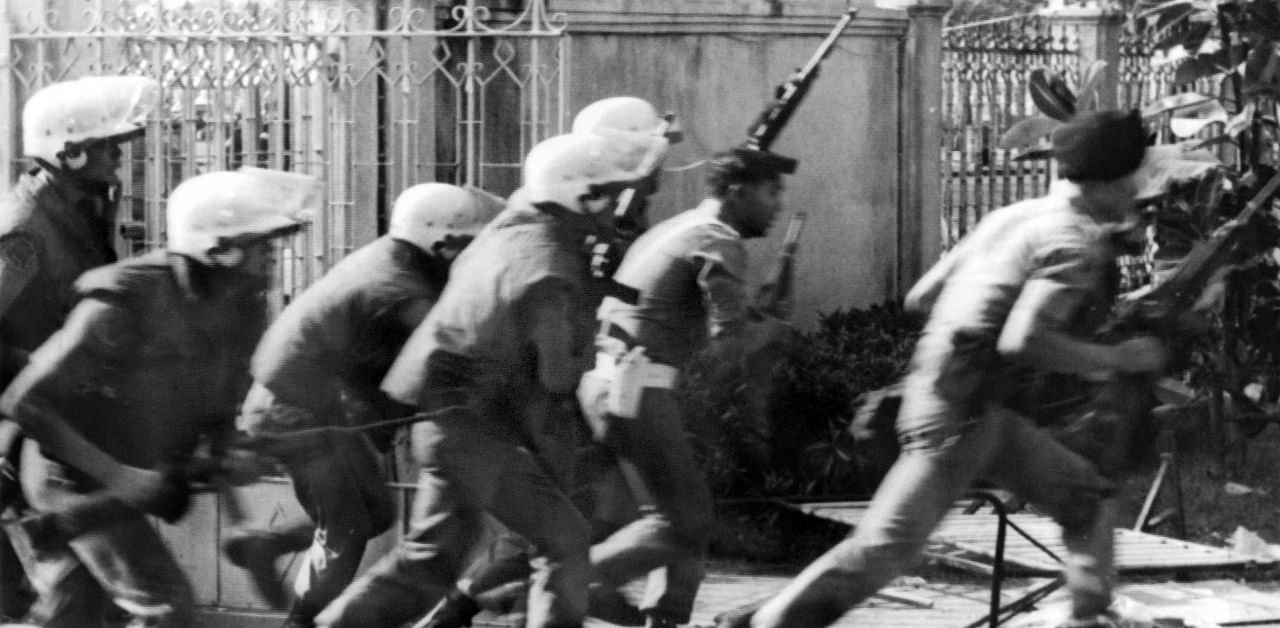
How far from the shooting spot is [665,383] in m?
7.30

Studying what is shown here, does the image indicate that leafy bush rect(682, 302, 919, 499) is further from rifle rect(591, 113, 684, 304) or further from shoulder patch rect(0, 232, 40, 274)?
shoulder patch rect(0, 232, 40, 274)

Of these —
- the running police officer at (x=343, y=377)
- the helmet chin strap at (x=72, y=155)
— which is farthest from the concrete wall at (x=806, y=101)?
the helmet chin strap at (x=72, y=155)

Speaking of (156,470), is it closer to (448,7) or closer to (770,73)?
(448,7)

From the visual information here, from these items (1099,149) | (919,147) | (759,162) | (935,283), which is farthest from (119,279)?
(919,147)

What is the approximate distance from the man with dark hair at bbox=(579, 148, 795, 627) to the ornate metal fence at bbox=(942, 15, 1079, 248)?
16.3 feet

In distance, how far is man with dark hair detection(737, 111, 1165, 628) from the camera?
6434 millimetres

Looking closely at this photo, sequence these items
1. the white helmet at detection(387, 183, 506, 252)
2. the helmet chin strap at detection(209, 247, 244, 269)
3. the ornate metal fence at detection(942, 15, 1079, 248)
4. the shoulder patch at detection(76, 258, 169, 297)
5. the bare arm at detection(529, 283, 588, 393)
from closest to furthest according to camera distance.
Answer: the shoulder patch at detection(76, 258, 169, 297) → the helmet chin strap at detection(209, 247, 244, 269) → the bare arm at detection(529, 283, 588, 393) → the white helmet at detection(387, 183, 506, 252) → the ornate metal fence at detection(942, 15, 1079, 248)

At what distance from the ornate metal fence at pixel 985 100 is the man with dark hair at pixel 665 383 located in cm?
497

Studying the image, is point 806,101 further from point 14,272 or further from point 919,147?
point 14,272

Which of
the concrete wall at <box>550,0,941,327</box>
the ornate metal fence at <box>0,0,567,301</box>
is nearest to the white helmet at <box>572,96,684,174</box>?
the ornate metal fence at <box>0,0,567,301</box>

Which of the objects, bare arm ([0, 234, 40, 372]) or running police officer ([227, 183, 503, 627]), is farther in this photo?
running police officer ([227, 183, 503, 627])

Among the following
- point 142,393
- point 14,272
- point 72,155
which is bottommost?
point 142,393

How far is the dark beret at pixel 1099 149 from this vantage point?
6664 mm

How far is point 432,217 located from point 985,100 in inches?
221
